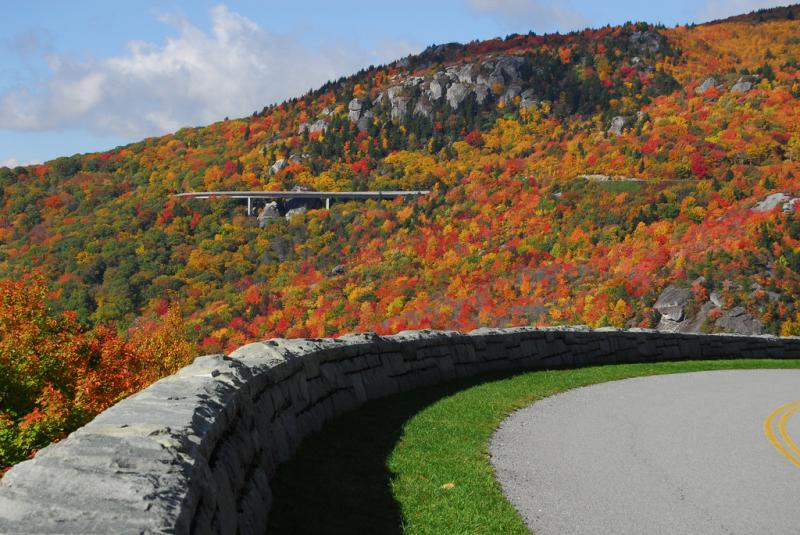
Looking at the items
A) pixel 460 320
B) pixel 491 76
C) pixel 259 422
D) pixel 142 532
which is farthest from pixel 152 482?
pixel 491 76

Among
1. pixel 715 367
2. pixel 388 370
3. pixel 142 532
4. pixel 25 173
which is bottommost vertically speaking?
pixel 715 367

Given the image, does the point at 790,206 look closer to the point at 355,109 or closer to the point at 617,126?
the point at 617,126

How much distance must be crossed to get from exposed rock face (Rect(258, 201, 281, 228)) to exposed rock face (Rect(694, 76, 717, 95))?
65.8m

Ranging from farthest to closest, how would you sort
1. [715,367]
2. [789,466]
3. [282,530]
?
[715,367], [789,466], [282,530]

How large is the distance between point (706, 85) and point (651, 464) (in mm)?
131148

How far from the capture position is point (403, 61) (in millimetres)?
190625

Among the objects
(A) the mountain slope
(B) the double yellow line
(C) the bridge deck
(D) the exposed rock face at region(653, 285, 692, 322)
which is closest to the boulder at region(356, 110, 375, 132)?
(A) the mountain slope

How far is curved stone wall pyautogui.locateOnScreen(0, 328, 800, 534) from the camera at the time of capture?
366cm

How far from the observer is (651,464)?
9.80 m

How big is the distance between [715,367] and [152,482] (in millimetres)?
21306

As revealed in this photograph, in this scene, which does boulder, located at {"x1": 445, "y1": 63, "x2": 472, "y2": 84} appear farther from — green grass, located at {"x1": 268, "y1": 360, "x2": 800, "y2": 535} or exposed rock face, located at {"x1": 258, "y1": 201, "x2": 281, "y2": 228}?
green grass, located at {"x1": 268, "y1": 360, "x2": 800, "y2": 535}

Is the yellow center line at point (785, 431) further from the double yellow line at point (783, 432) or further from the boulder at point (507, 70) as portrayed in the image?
the boulder at point (507, 70)

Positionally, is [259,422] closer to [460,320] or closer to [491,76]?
[460,320]

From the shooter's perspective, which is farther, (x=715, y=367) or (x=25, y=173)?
(x=25, y=173)
